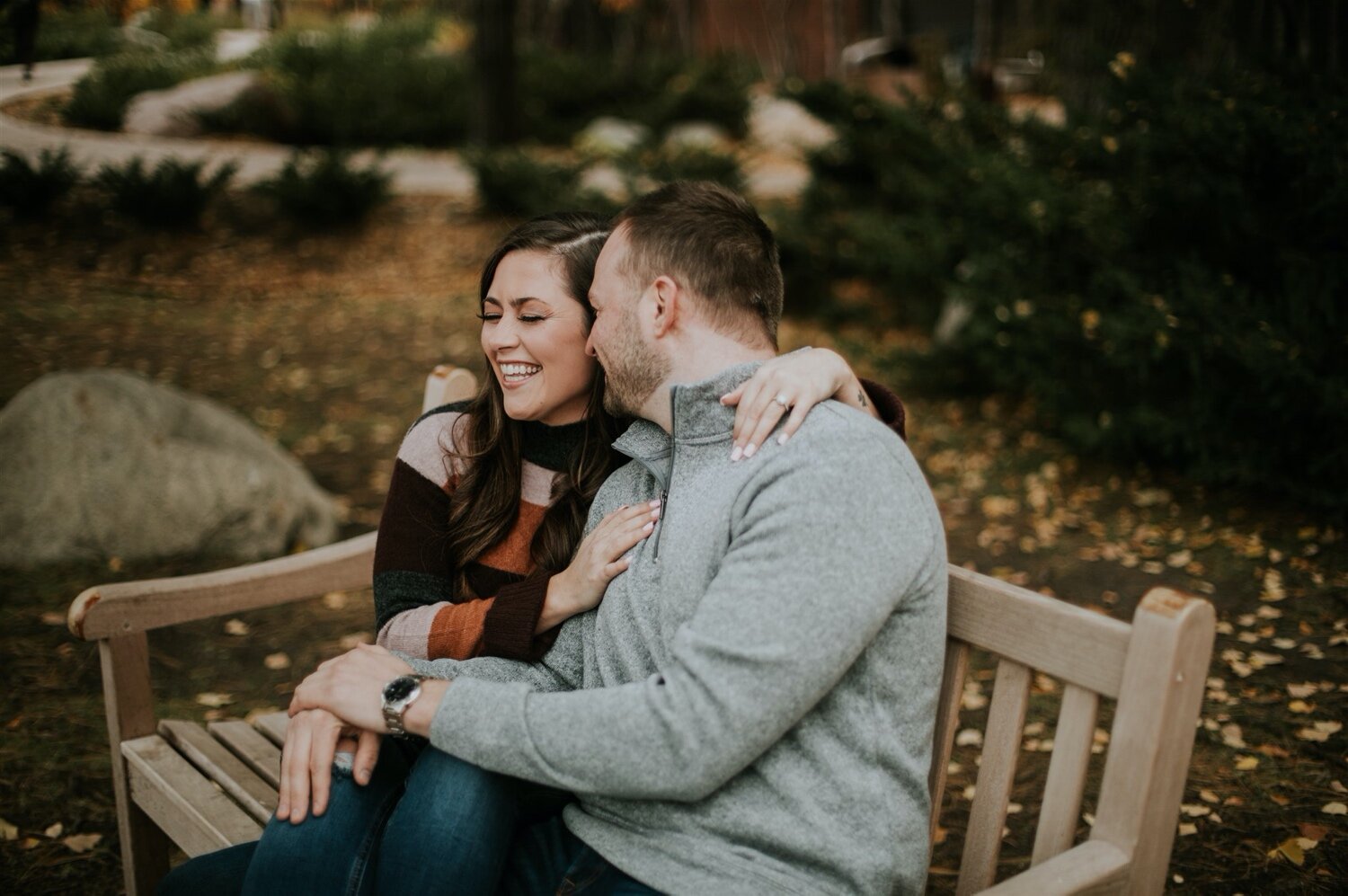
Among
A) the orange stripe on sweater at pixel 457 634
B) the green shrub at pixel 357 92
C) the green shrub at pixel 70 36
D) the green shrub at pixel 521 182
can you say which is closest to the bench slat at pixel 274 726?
the orange stripe on sweater at pixel 457 634

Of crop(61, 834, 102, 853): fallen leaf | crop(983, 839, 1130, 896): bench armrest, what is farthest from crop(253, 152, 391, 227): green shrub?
crop(983, 839, 1130, 896): bench armrest

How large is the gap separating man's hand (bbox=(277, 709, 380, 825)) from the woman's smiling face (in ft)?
2.49

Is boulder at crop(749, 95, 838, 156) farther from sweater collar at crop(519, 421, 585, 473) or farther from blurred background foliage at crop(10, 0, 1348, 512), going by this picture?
sweater collar at crop(519, 421, 585, 473)

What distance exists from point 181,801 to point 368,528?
311 cm

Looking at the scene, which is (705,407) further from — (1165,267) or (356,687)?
(1165,267)

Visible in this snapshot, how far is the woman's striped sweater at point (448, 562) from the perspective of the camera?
7.40 feet

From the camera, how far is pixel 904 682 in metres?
1.83

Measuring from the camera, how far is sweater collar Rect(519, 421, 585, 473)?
257cm

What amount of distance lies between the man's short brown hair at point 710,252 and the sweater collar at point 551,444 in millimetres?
541

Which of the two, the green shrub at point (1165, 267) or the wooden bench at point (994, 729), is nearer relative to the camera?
the wooden bench at point (994, 729)

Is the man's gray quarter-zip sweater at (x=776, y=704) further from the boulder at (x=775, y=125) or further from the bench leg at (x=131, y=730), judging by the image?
the boulder at (x=775, y=125)

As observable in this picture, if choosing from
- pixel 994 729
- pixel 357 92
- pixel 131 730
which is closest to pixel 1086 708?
pixel 994 729

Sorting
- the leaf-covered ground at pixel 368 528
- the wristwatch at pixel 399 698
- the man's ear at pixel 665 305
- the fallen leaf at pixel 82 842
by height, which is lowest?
the fallen leaf at pixel 82 842

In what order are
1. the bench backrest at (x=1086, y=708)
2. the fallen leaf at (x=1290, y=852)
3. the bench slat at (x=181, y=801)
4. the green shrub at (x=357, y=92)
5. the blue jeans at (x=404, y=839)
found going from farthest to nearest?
the green shrub at (x=357, y=92) → the fallen leaf at (x=1290, y=852) → the bench slat at (x=181, y=801) → the blue jeans at (x=404, y=839) → the bench backrest at (x=1086, y=708)
